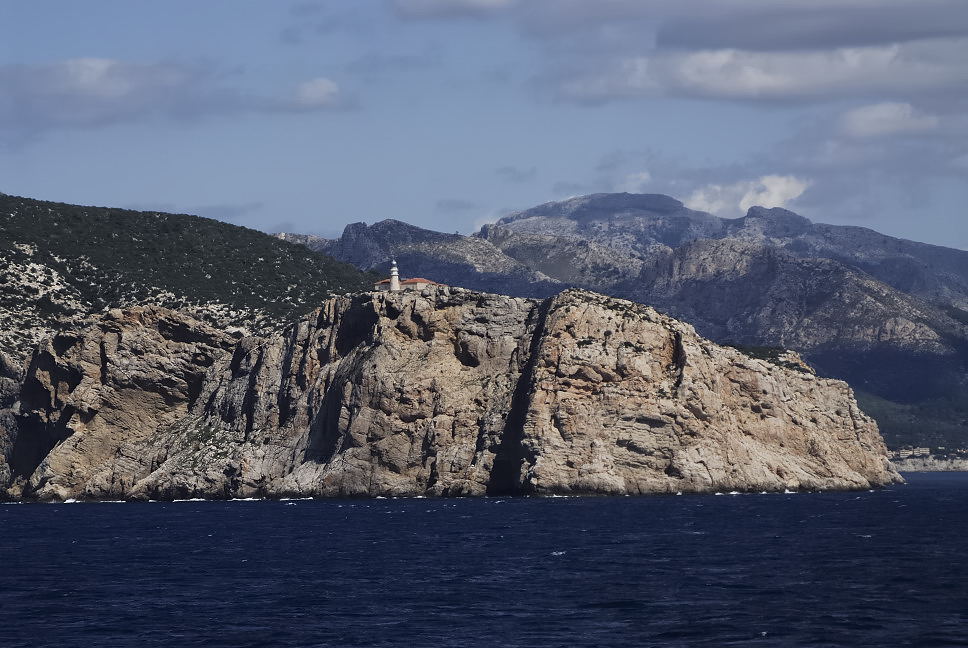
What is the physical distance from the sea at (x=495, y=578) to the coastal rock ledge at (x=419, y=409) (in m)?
21.0

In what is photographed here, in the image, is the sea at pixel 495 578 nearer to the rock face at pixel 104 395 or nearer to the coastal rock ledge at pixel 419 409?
the coastal rock ledge at pixel 419 409

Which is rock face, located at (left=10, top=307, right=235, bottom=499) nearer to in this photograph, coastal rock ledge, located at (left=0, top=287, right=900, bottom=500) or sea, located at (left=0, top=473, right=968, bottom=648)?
coastal rock ledge, located at (left=0, top=287, right=900, bottom=500)

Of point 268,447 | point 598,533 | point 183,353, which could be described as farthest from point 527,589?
point 183,353

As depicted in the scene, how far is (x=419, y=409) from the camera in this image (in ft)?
532

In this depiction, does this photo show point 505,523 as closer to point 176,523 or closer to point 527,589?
point 176,523

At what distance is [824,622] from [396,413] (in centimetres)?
10088

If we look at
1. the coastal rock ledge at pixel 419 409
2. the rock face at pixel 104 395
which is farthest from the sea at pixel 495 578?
the rock face at pixel 104 395

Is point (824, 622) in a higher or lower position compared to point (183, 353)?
lower

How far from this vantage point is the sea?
2496 inches

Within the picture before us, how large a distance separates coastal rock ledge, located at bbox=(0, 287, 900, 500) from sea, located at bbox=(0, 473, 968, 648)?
2103cm

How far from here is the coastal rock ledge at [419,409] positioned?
159 metres

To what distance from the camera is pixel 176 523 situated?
130 metres

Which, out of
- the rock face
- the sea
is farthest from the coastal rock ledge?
the sea

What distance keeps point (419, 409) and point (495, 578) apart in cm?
7977
